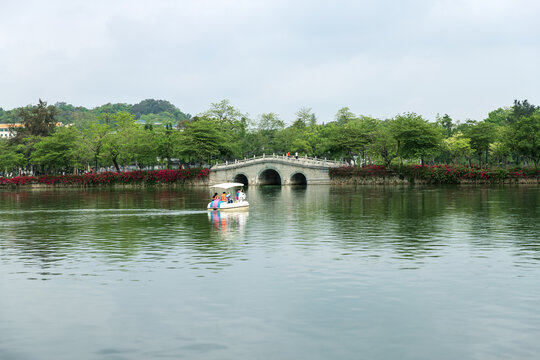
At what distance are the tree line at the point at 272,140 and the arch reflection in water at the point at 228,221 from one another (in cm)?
5029

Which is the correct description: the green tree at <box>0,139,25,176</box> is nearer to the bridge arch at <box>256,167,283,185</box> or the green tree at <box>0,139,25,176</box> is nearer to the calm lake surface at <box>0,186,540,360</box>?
the bridge arch at <box>256,167,283,185</box>

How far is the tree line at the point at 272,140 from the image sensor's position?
8575 centimetres

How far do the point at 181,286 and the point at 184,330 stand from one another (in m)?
4.26

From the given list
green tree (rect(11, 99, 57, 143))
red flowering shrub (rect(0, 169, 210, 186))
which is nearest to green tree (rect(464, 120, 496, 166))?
red flowering shrub (rect(0, 169, 210, 186))

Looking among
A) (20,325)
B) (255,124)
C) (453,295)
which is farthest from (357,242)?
(255,124)

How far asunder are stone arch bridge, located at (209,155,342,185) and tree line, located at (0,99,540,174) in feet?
14.4

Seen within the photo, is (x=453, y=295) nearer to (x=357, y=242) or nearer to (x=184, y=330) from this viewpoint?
(x=184, y=330)

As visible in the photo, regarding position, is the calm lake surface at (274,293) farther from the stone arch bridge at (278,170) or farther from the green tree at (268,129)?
the green tree at (268,129)

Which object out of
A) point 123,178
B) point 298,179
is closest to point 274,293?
point 298,179

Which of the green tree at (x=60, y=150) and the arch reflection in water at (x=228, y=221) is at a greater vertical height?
the green tree at (x=60, y=150)

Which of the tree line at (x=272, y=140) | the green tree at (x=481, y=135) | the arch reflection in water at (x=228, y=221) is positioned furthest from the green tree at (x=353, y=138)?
the arch reflection in water at (x=228, y=221)

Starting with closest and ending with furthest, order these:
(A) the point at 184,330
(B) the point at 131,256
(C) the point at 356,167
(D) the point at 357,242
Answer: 1. (A) the point at 184,330
2. (B) the point at 131,256
3. (D) the point at 357,242
4. (C) the point at 356,167

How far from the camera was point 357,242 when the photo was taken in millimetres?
24953

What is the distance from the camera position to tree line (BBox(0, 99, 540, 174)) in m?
85.8
